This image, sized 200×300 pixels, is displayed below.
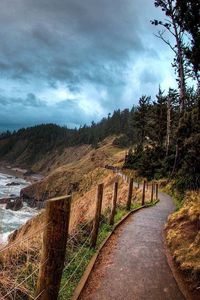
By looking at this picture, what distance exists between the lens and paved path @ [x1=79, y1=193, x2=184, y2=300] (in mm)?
6492

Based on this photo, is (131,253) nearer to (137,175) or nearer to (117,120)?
(137,175)

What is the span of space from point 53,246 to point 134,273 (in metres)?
3.89

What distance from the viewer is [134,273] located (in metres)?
7.55

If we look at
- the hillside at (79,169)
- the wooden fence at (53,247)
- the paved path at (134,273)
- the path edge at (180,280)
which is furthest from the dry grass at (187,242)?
the hillside at (79,169)

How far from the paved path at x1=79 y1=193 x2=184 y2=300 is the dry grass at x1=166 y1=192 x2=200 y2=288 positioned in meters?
0.36

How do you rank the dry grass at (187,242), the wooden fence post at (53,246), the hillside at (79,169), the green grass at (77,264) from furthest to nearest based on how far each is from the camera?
the hillside at (79,169) → the dry grass at (187,242) → the green grass at (77,264) → the wooden fence post at (53,246)

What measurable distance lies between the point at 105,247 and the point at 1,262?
3719 mm

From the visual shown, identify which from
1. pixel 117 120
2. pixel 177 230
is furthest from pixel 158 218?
pixel 117 120

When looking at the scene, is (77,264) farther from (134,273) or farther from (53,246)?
(53,246)

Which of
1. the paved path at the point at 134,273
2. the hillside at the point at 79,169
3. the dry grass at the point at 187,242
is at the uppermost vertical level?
the hillside at the point at 79,169

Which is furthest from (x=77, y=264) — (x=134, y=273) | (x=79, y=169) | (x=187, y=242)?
(x=79, y=169)

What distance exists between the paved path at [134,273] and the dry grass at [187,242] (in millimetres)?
355

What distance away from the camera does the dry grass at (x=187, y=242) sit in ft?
22.5

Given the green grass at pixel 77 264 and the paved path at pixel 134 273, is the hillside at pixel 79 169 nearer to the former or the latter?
the green grass at pixel 77 264
